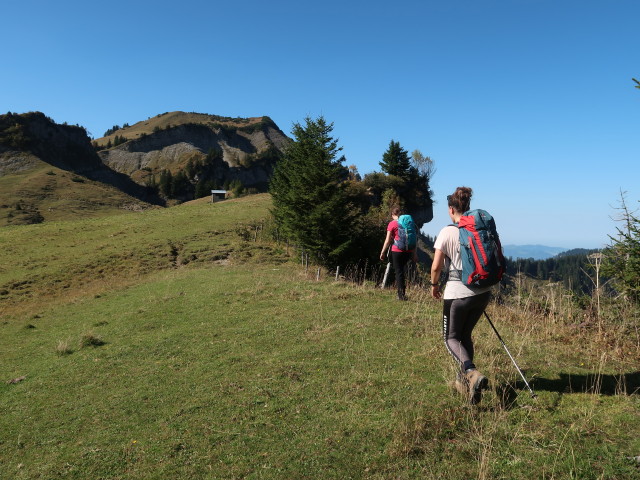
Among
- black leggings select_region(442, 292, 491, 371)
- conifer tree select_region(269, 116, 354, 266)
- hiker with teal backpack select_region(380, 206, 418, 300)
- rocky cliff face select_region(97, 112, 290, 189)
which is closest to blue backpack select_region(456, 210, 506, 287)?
black leggings select_region(442, 292, 491, 371)

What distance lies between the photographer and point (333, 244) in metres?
23.7

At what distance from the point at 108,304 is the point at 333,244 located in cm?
1241

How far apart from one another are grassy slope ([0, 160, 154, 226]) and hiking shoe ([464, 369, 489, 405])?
72944 mm

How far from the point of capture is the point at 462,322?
5.28 m

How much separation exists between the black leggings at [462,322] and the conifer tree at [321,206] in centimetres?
1760

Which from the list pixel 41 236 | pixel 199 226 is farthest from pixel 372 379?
pixel 41 236

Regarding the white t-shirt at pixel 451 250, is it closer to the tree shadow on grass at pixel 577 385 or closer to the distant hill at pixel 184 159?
the tree shadow on grass at pixel 577 385

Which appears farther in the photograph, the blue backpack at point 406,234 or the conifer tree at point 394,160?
the conifer tree at point 394,160

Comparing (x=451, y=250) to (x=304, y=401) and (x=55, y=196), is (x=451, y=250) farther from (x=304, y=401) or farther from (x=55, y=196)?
(x=55, y=196)

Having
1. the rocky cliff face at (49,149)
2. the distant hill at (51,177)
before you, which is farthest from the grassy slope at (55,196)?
the rocky cliff face at (49,149)

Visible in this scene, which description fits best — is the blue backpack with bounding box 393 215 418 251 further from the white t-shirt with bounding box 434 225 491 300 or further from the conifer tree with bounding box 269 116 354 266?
the conifer tree with bounding box 269 116 354 266

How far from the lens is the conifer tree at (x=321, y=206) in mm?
23234

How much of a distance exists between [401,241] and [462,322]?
18.2ft

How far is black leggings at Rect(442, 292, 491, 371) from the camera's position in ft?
16.9
